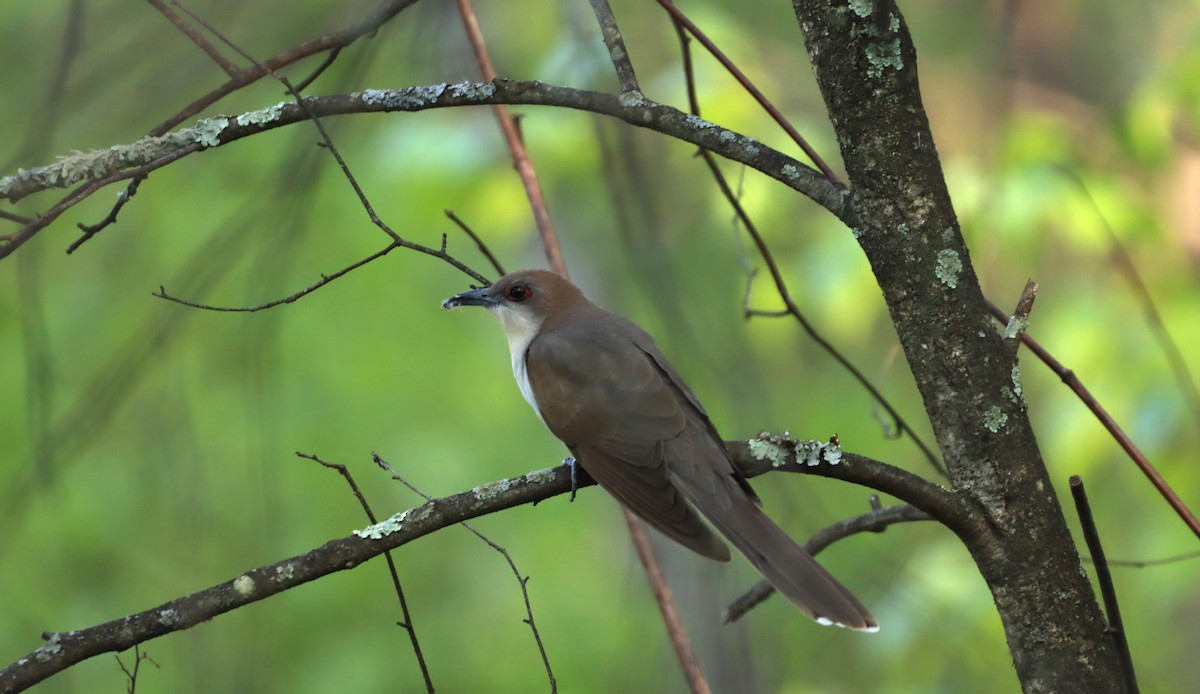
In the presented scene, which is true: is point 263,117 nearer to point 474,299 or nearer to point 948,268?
point 948,268

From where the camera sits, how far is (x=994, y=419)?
2.02 m

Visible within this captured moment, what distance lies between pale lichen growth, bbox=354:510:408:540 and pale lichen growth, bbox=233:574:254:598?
8.1 inches

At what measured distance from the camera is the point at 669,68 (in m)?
4.78

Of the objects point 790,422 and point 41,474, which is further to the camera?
point 790,422

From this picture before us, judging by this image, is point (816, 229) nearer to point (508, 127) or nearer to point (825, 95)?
point (508, 127)

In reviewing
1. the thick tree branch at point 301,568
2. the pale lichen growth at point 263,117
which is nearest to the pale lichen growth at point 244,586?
the thick tree branch at point 301,568

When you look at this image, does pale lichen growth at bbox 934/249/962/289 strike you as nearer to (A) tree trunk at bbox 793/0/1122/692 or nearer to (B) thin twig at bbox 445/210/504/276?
(A) tree trunk at bbox 793/0/1122/692

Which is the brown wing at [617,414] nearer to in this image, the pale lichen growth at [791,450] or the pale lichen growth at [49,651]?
the pale lichen growth at [791,450]

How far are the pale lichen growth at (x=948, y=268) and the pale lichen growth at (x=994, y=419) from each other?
9.5 inches

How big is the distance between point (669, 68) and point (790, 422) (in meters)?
3.38

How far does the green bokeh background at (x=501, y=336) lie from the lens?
2.87 metres

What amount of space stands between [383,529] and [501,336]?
724cm

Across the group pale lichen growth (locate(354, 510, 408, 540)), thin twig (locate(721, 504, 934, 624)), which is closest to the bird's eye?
thin twig (locate(721, 504, 934, 624))

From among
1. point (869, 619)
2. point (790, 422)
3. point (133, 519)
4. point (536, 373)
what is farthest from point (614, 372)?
point (790, 422)
